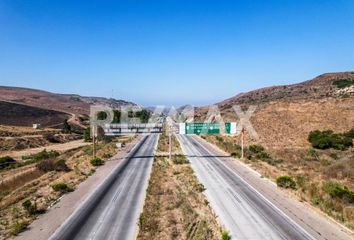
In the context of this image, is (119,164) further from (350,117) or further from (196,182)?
(350,117)

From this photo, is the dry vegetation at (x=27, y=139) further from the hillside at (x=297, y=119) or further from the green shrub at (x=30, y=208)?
the green shrub at (x=30, y=208)

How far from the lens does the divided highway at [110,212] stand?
18234 mm

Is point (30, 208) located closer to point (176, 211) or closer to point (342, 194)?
point (176, 211)

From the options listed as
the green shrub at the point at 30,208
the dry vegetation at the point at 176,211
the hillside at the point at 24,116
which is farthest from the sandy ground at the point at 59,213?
the hillside at the point at 24,116

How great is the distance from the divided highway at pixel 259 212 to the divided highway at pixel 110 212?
593 centimetres

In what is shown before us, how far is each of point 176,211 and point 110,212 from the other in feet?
15.1

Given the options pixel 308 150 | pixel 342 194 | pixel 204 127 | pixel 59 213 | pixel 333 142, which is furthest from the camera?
pixel 333 142

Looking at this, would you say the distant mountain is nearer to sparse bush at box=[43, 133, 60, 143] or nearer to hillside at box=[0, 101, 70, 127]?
sparse bush at box=[43, 133, 60, 143]

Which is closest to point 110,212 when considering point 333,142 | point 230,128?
point 230,128

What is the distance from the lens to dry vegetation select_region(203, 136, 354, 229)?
23484mm

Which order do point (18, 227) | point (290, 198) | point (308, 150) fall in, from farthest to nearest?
point (308, 150), point (290, 198), point (18, 227)

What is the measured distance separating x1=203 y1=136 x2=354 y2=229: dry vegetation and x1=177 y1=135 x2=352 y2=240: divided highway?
66.5 inches

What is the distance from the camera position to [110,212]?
22094mm

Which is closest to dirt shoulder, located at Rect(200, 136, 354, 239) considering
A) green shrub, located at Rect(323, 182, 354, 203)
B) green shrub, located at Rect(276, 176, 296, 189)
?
green shrub, located at Rect(276, 176, 296, 189)
